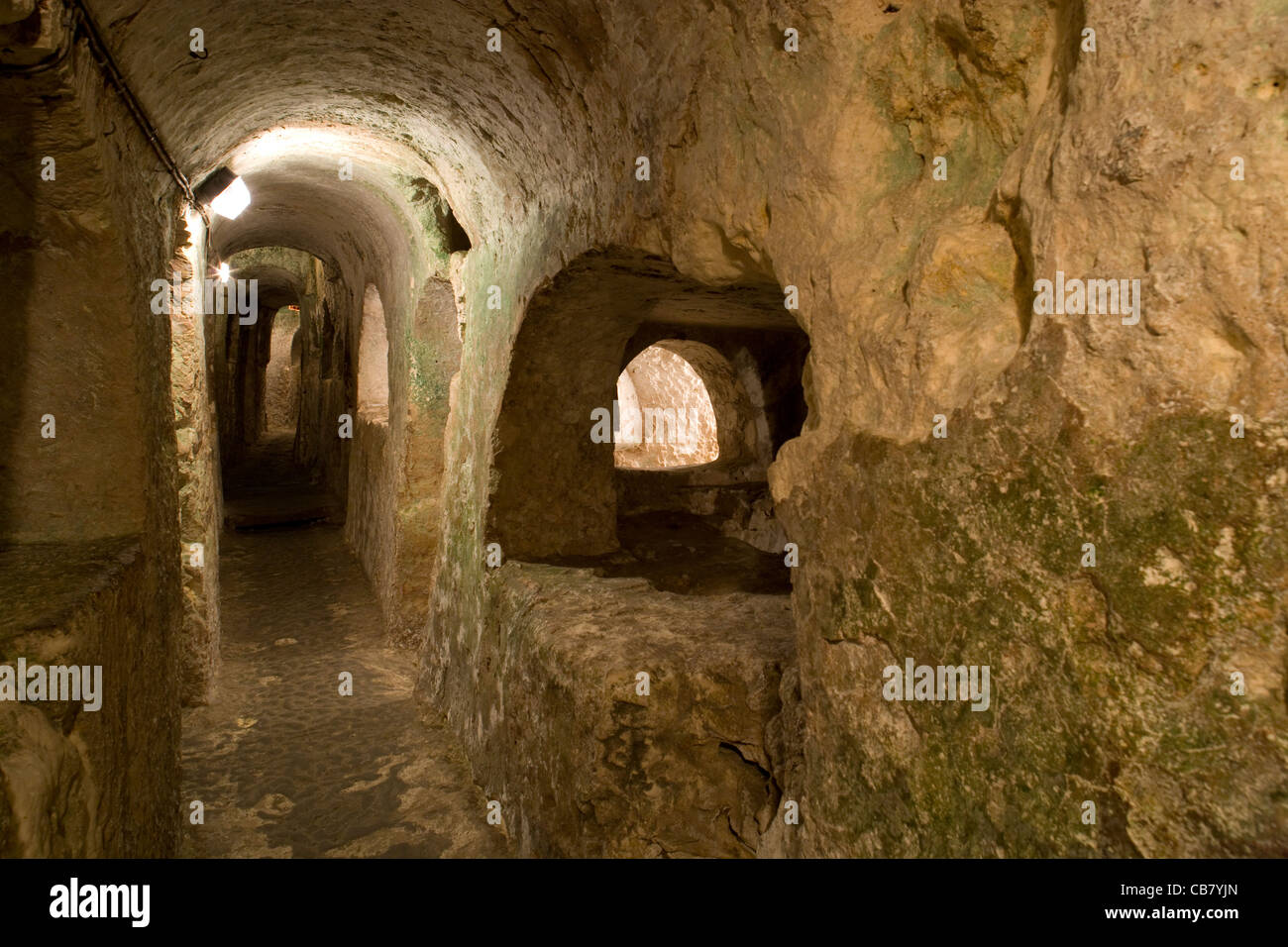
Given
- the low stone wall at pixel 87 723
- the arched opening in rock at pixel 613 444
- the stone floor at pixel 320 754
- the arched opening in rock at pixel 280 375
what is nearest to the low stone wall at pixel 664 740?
the stone floor at pixel 320 754

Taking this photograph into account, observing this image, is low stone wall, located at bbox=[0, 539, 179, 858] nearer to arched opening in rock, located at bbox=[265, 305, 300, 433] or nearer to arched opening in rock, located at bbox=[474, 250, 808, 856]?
arched opening in rock, located at bbox=[474, 250, 808, 856]

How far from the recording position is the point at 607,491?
4422 mm

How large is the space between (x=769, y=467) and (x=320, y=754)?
270 centimetres

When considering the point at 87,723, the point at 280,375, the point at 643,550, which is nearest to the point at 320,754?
the point at 643,550

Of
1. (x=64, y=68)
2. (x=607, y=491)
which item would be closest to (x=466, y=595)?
(x=607, y=491)

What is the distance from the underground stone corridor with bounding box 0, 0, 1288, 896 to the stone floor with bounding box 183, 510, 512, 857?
0.10ft

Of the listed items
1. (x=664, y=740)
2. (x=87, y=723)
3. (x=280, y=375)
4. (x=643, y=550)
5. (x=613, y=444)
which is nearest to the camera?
(x=87, y=723)

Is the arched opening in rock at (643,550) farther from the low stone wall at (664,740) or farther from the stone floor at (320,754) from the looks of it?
the stone floor at (320,754)

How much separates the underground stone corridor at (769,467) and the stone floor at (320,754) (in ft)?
0.10

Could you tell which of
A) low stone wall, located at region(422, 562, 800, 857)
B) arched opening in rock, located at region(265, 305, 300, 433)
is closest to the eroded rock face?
low stone wall, located at region(422, 562, 800, 857)

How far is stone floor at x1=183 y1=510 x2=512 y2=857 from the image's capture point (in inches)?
131

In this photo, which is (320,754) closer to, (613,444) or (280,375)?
(613,444)

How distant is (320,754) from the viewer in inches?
160

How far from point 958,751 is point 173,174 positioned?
3522mm
